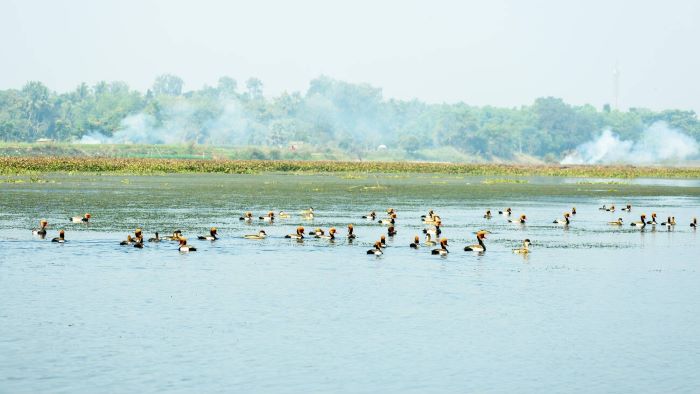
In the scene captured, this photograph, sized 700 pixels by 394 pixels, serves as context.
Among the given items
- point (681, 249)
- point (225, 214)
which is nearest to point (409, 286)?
point (681, 249)

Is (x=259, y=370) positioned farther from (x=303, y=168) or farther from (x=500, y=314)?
(x=303, y=168)

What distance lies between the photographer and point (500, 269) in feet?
121

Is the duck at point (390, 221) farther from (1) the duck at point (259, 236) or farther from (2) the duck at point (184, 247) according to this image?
(2) the duck at point (184, 247)

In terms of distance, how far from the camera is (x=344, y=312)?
1096 inches

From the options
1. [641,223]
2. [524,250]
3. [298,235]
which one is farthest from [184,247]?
[641,223]

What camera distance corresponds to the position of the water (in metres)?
21.2

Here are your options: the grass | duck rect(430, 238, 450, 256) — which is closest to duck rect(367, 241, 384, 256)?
duck rect(430, 238, 450, 256)

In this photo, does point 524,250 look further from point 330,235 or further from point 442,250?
→ point 330,235

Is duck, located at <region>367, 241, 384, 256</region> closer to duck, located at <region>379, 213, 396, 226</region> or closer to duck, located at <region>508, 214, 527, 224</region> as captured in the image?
duck, located at <region>379, 213, 396, 226</region>

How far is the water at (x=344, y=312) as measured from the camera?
69.4 feet

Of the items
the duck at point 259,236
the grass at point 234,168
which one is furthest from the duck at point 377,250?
the grass at point 234,168

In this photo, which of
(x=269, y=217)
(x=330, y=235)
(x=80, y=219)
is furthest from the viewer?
(x=269, y=217)

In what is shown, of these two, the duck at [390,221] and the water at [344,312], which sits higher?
the duck at [390,221]

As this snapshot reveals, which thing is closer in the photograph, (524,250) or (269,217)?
(524,250)
